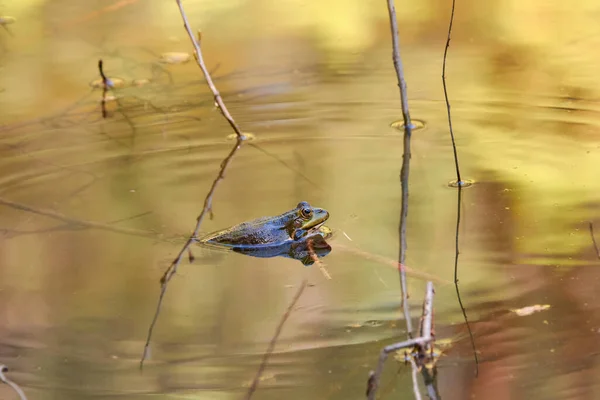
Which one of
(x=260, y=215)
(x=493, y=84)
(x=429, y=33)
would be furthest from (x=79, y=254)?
(x=429, y=33)

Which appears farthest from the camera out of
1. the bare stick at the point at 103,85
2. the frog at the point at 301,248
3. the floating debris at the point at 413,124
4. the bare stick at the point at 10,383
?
the bare stick at the point at 103,85

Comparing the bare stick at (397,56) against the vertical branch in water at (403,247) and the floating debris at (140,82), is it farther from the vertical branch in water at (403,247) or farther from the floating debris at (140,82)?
the floating debris at (140,82)

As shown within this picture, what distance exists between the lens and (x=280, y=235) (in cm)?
267

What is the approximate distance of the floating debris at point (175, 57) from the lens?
4.59 m

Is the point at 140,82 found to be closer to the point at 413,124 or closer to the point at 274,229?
the point at 413,124

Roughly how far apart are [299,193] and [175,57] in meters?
1.92

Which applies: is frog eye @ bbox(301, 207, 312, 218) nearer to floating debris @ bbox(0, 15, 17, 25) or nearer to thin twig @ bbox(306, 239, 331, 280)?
thin twig @ bbox(306, 239, 331, 280)

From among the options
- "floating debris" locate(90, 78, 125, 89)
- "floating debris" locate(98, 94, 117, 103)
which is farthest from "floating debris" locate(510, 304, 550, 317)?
"floating debris" locate(90, 78, 125, 89)

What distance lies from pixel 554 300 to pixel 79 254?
143 cm

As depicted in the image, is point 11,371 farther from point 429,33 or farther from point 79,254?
point 429,33

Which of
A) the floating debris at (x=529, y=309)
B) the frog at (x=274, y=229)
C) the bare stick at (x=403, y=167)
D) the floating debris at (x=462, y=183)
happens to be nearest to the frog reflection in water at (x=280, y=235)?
the frog at (x=274, y=229)

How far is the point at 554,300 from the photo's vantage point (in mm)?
2152

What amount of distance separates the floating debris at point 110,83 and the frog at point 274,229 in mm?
1911

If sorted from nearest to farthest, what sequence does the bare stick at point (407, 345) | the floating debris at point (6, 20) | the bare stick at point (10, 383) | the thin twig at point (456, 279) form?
the bare stick at point (407, 345) < the bare stick at point (10, 383) < the thin twig at point (456, 279) < the floating debris at point (6, 20)
